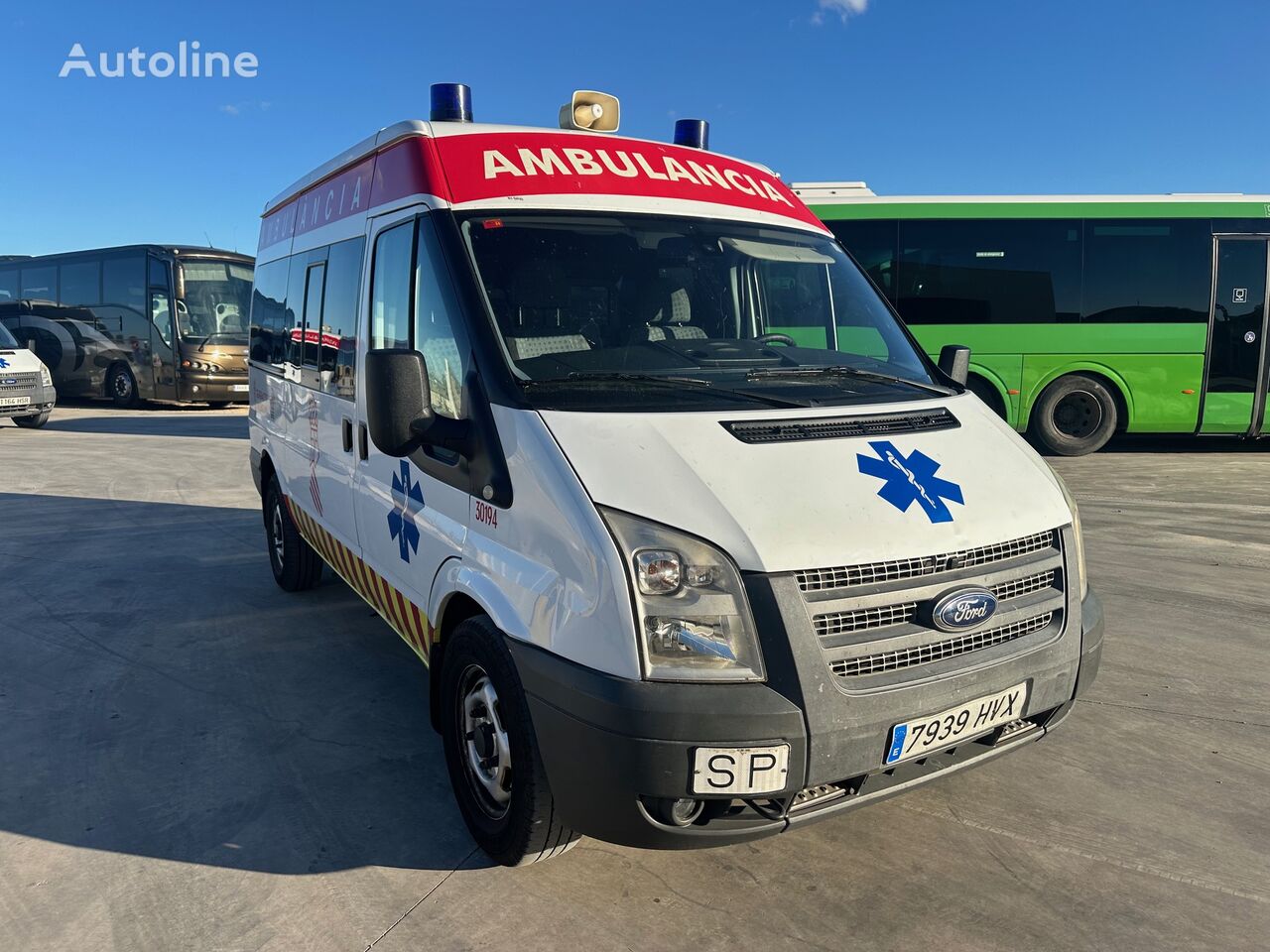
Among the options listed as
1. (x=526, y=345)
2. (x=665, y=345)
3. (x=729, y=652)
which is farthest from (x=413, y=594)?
(x=729, y=652)

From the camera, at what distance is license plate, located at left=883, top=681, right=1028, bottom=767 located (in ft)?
8.38

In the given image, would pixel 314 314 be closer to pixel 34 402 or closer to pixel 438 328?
pixel 438 328

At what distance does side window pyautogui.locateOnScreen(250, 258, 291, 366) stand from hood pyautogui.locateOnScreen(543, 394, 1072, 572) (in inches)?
139

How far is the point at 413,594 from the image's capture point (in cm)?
351

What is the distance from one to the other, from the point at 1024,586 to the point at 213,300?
19.8 m

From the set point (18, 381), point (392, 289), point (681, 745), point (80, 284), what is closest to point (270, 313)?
point (392, 289)

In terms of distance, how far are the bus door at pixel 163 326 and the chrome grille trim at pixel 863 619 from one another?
64.5 feet

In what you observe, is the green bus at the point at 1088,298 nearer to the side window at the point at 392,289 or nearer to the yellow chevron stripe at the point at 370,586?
the yellow chevron stripe at the point at 370,586

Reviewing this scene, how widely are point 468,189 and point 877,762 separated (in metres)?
2.33

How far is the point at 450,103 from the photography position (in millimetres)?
4055

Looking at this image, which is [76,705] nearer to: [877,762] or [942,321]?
[877,762]

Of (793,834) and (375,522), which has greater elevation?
(375,522)

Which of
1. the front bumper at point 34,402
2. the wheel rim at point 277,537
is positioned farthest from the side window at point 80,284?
the wheel rim at point 277,537

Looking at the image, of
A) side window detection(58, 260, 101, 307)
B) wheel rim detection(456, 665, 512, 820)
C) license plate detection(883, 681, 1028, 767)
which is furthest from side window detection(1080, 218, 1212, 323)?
side window detection(58, 260, 101, 307)
